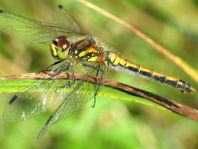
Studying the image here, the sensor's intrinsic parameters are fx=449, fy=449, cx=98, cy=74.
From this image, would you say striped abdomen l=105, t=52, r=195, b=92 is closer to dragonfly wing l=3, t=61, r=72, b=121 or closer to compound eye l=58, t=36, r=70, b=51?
compound eye l=58, t=36, r=70, b=51

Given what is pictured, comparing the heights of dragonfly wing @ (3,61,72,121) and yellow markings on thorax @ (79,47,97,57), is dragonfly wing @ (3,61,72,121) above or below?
below

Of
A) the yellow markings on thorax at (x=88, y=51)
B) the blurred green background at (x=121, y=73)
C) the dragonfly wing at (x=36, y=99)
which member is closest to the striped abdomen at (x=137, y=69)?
the yellow markings on thorax at (x=88, y=51)

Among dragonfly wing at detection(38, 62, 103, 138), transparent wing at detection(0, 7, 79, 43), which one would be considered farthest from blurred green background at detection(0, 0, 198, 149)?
dragonfly wing at detection(38, 62, 103, 138)

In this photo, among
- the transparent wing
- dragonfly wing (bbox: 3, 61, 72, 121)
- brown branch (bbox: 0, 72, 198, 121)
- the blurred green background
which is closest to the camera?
brown branch (bbox: 0, 72, 198, 121)

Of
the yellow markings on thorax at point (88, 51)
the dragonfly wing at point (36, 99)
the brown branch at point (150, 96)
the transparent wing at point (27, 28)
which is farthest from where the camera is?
the yellow markings on thorax at point (88, 51)

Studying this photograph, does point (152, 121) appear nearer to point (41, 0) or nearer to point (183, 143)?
point (183, 143)

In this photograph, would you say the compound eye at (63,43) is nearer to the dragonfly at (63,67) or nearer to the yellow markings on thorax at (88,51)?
the dragonfly at (63,67)

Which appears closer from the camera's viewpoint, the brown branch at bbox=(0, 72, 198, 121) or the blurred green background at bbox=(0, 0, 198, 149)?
the brown branch at bbox=(0, 72, 198, 121)

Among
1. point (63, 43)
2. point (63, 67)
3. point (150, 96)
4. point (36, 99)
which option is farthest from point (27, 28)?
point (150, 96)
